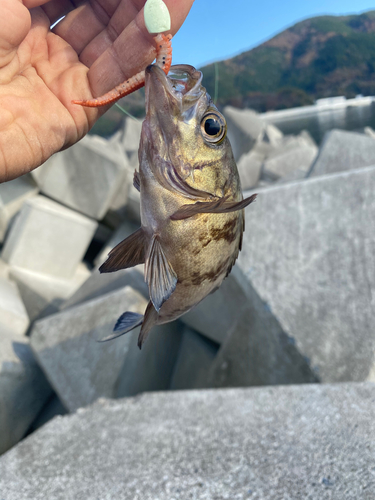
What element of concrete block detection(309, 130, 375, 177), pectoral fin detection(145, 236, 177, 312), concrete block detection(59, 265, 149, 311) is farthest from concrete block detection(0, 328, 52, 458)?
concrete block detection(309, 130, 375, 177)

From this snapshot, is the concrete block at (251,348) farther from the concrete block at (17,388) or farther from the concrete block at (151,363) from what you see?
the concrete block at (17,388)

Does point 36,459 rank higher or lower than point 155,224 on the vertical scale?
lower

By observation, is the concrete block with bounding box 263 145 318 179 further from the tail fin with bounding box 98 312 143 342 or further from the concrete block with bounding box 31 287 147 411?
the tail fin with bounding box 98 312 143 342

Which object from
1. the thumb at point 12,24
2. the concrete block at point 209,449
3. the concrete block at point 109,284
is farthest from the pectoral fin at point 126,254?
the concrete block at point 109,284

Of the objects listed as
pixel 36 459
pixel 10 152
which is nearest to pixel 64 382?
pixel 36 459

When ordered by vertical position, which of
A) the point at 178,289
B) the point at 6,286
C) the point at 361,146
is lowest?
the point at 361,146

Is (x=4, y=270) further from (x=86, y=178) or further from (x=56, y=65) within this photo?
(x=56, y=65)

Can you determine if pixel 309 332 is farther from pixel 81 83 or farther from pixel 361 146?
pixel 361 146

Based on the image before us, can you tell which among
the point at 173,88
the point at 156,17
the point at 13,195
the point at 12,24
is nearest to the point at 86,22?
the point at 12,24
